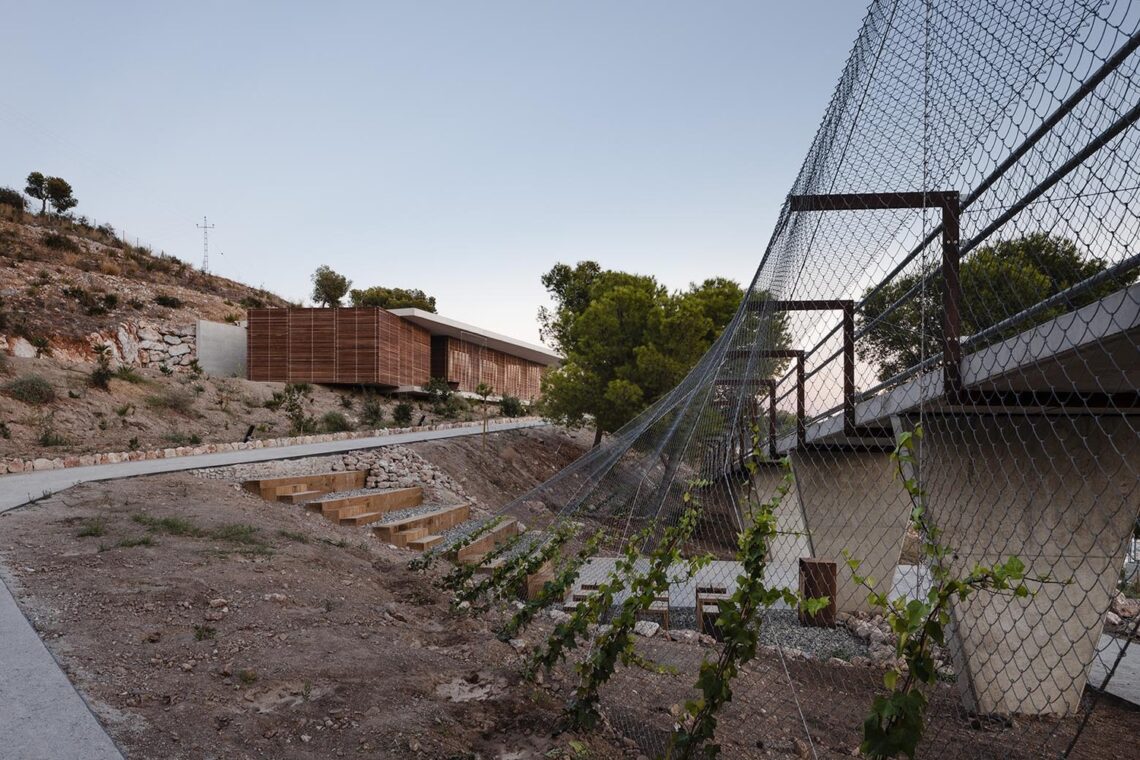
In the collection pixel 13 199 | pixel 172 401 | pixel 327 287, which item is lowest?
pixel 172 401

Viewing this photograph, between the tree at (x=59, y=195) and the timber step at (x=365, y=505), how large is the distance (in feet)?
96.4

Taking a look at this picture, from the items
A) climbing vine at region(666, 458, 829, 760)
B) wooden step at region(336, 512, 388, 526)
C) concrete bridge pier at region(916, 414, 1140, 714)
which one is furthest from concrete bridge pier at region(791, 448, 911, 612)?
wooden step at region(336, 512, 388, 526)

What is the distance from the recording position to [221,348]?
73.0 feet

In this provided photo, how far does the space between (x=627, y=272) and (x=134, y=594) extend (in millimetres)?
15161

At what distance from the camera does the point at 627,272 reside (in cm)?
1734

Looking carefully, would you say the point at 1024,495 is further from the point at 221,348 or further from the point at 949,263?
the point at 221,348

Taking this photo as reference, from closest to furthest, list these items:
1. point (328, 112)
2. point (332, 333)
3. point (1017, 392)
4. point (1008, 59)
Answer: point (1008, 59)
point (1017, 392)
point (328, 112)
point (332, 333)

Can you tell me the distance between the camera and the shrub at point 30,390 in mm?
10250

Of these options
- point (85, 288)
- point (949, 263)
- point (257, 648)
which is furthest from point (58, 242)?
point (949, 263)

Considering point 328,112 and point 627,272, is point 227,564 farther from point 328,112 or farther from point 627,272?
point 627,272

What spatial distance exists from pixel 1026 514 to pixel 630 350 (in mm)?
11786

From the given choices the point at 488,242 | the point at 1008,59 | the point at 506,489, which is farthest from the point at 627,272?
the point at 1008,59

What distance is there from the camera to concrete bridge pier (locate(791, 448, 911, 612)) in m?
5.73

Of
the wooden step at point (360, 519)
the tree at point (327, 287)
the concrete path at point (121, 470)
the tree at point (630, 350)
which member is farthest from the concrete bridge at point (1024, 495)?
the tree at point (327, 287)
